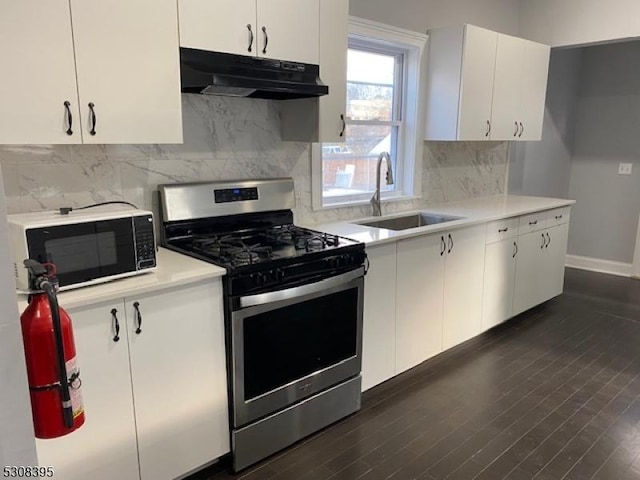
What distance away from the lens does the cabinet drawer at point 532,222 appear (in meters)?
3.76

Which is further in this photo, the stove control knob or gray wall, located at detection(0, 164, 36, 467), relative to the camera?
the stove control knob

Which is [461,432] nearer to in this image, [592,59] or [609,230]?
[609,230]

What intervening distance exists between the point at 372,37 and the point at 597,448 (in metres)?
2.70

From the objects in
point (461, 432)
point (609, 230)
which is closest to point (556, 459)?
point (461, 432)

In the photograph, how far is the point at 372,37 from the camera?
3211mm

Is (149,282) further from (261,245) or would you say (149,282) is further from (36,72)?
(36,72)

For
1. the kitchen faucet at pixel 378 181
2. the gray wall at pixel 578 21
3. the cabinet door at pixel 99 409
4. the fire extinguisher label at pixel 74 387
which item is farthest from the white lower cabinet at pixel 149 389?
the gray wall at pixel 578 21

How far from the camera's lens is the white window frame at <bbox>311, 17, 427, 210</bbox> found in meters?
3.30

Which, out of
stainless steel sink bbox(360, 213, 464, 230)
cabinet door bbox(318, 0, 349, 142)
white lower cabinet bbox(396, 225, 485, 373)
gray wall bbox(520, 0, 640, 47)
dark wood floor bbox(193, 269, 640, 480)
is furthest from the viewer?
gray wall bbox(520, 0, 640, 47)

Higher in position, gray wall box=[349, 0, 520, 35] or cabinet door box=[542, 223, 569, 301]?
gray wall box=[349, 0, 520, 35]

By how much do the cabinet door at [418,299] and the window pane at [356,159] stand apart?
0.75m

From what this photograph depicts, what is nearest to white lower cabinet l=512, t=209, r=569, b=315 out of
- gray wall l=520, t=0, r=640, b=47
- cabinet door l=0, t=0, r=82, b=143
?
gray wall l=520, t=0, r=640, b=47

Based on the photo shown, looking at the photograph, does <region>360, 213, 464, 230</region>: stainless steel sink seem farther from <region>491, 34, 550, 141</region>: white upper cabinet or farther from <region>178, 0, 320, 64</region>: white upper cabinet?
<region>178, 0, 320, 64</region>: white upper cabinet

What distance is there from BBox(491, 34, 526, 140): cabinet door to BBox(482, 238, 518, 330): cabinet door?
3.11 ft
